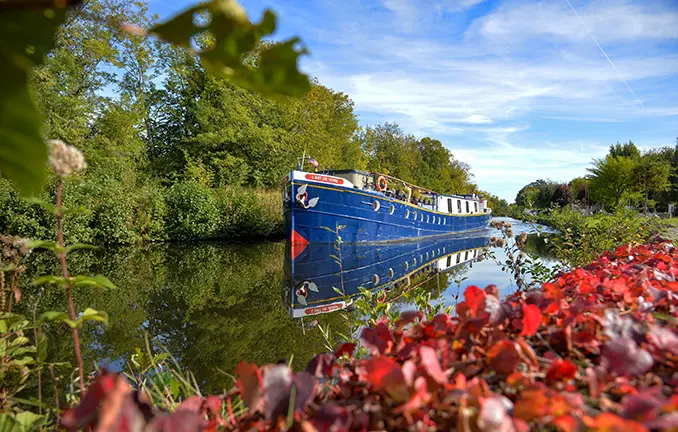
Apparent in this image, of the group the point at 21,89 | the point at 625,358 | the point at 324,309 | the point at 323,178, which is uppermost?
the point at 323,178

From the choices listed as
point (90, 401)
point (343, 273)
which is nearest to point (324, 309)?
point (343, 273)

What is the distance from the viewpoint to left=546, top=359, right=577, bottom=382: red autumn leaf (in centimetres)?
63

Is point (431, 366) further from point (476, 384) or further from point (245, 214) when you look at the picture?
point (245, 214)

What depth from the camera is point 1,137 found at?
15.0 inches

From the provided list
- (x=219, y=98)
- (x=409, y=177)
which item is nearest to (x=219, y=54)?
(x=219, y=98)

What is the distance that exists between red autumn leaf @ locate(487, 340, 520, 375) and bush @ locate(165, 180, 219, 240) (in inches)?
620

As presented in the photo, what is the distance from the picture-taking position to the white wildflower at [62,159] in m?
0.90

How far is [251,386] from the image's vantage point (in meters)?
0.67

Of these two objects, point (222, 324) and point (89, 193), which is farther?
point (89, 193)

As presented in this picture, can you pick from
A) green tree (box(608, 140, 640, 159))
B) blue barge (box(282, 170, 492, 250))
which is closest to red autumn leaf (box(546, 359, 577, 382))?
blue barge (box(282, 170, 492, 250))

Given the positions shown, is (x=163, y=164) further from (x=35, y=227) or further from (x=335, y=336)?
(x=335, y=336)

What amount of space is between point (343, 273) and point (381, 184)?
25.0ft

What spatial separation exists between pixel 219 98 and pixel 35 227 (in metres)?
11.1

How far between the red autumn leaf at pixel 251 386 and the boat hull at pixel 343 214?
10.3m
